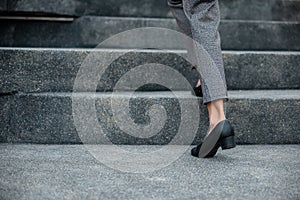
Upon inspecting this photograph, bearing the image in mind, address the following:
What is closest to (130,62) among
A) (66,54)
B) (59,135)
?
(66,54)

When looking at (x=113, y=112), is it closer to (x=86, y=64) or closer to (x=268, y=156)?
(x=86, y=64)

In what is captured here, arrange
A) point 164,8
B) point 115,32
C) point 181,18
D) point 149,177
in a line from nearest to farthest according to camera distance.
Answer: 1. point 149,177
2. point 181,18
3. point 115,32
4. point 164,8

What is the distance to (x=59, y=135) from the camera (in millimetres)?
2158

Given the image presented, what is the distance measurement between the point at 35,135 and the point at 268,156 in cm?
113

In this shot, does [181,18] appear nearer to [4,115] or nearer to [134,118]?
[134,118]

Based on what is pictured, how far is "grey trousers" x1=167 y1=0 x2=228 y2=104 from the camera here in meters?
1.86

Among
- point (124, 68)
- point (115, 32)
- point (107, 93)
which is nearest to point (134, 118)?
point (107, 93)

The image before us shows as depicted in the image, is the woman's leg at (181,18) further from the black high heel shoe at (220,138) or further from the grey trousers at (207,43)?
the black high heel shoe at (220,138)

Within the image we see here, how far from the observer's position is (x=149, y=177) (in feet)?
5.33

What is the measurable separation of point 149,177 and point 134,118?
61 centimetres

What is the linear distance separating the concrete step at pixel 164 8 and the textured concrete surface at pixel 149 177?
1372mm

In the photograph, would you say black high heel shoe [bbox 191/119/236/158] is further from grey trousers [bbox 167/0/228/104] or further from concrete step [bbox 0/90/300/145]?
concrete step [bbox 0/90/300/145]

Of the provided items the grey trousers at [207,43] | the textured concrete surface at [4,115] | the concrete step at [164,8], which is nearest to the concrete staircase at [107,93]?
the textured concrete surface at [4,115]

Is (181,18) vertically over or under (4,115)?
over
